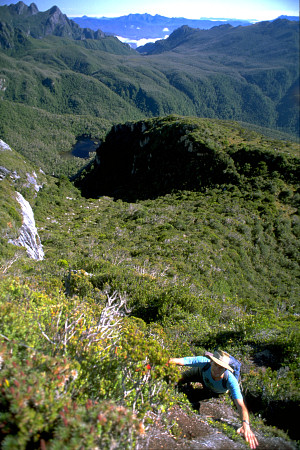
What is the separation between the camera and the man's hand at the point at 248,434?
3320 millimetres

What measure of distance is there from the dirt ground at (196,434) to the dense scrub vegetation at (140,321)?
0.23 m

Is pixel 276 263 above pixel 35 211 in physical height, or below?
below

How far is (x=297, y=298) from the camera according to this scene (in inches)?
625

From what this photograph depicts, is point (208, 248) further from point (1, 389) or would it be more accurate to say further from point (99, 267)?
point (1, 389)

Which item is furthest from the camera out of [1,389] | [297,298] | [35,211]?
[35,211]


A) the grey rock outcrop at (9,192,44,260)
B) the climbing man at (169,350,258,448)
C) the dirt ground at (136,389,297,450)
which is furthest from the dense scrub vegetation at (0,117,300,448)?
the grey rock outcrop at (9,192,44,260)

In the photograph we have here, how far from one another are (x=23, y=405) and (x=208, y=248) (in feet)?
50.9

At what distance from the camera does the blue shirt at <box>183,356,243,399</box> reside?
153 inches

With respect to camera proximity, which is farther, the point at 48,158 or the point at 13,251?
the point at 48,158

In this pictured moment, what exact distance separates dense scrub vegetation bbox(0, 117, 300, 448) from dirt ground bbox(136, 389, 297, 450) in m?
0.23

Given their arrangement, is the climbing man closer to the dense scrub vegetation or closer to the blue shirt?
the blue shirt

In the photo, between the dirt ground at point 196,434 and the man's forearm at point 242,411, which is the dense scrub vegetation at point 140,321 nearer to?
the dirt ground at point 196,434

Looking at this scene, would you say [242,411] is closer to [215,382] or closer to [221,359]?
[215,382]

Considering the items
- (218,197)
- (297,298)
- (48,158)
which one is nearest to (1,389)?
(297,298)
